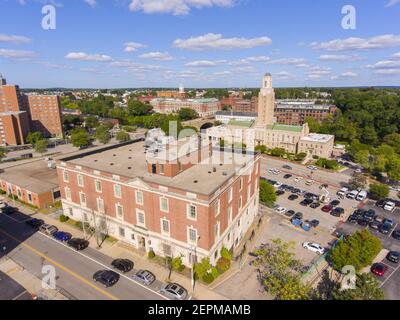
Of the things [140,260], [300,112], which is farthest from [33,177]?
[300,112]

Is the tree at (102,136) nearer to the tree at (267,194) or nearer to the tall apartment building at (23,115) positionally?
the tall apartment building at (23,115)

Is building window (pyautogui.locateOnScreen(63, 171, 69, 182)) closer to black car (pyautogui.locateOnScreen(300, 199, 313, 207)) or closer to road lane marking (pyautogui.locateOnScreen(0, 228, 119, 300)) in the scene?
road lane marking (pyautogui.locateOnScreen(0, 228, 119, 300))

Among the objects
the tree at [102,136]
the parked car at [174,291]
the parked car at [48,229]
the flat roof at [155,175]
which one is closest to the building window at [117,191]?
the flat roof at [155,175]

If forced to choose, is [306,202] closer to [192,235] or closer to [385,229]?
[385,229]

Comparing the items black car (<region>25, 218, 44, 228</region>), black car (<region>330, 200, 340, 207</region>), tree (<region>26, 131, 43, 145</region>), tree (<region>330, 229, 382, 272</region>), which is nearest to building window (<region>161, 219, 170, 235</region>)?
tree (<region>330, 229, 382, 272</region>)

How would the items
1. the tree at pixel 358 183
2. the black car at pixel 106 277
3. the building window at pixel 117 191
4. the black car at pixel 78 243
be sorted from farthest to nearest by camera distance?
the tree at pixel 358 183 → the building window at pixel 117 191 → the black car at pixel 78 243 → the black car at pixel 106 277

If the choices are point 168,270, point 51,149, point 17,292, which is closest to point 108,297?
point 168,270
